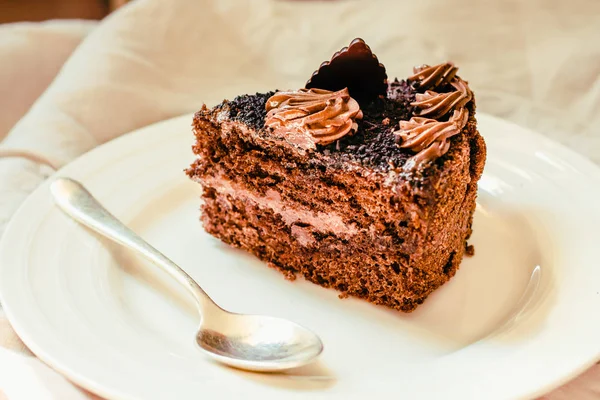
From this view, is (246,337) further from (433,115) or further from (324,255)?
(433,115)

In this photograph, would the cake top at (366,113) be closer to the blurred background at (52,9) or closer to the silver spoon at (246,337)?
the silver spoon at (246,337)

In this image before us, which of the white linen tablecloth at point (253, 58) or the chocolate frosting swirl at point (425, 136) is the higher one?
the chocolate frosting swirl at point (425, 136)

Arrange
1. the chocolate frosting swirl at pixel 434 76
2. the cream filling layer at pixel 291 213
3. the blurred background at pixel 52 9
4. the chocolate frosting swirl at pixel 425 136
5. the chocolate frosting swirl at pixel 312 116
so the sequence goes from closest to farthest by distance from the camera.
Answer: the chocolate frosting swirl at pixel 425 136
the chocolate frosting swirl at pixel 312 116
the cream filling layer at pixel 291 213
the chocolate frosting swirl at pixel 434 76
the blurred background at pixel 52 9

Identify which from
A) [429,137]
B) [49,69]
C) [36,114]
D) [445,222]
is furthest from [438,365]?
[49,69]

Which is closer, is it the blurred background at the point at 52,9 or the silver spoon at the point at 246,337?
the silver spoon at the point at 246,337

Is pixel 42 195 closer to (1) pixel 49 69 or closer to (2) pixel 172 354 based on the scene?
(2) pixel 172 354

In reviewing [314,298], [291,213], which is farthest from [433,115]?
[314,298]

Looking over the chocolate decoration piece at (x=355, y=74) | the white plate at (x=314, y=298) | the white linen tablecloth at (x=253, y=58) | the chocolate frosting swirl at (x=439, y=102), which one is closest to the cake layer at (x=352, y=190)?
the chocolate frosting swirl at (x=439, y=102)
